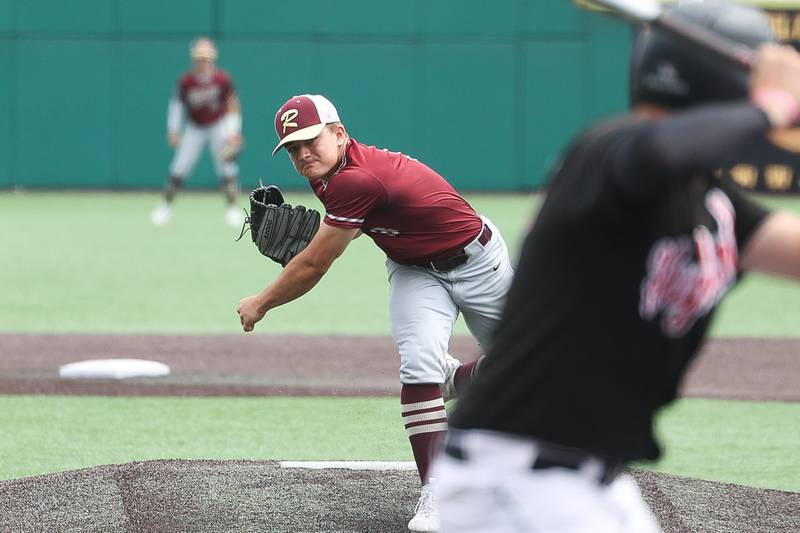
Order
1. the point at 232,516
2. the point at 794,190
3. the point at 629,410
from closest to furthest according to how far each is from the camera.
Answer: the point at 629,410 < the point at 232,516 < the point at 794,190

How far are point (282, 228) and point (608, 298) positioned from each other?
338 centimetres

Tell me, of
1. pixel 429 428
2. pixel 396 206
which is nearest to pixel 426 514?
pixel 429 428

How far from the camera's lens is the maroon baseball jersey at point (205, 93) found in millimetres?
18953

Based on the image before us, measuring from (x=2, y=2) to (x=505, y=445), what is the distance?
77.4ft

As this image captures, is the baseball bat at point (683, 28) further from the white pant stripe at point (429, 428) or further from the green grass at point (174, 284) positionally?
the green grass at point (174, 284)

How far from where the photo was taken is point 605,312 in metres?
2.63

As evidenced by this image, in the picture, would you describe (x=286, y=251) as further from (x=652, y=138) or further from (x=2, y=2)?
(x=2, y=2)

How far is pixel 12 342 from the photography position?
9.85 metres

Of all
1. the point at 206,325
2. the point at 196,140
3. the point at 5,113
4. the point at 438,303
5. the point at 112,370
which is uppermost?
the point at 438,303

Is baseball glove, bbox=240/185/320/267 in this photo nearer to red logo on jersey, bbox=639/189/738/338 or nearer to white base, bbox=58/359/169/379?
white base, bbox=58/359/169/379

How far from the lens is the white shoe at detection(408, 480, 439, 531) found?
5.20 m

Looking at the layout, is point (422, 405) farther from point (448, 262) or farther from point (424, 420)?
point (448, 262)

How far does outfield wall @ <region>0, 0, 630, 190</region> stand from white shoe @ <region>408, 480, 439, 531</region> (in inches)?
781

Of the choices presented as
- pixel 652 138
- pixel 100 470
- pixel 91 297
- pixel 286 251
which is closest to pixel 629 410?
pixel 652 138
